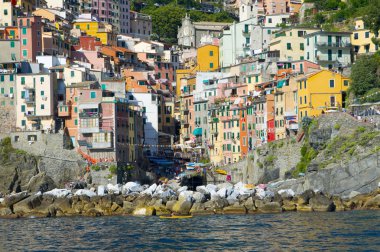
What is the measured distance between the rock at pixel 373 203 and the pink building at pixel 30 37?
45.1 m

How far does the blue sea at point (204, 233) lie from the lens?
54312mm

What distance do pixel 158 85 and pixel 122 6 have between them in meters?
33.2

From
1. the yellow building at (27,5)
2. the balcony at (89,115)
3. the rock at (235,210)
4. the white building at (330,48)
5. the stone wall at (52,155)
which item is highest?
the yellow building at (27,5)

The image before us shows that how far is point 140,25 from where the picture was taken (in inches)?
6073

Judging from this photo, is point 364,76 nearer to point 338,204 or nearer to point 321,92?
point 321,92

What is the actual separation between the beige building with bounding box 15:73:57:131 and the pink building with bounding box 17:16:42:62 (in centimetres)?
762

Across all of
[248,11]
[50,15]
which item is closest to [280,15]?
[248,11]

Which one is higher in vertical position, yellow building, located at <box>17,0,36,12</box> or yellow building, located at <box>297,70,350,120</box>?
yellow building, located at <box>17,0,36,12</box>

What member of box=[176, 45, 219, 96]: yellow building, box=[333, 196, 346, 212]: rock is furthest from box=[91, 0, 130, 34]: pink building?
box=[333, 196, 346, 212]: rock

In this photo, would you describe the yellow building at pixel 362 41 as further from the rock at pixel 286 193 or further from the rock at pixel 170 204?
the rock at pixel 170 204

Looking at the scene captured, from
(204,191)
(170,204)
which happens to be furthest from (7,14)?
(170,204)

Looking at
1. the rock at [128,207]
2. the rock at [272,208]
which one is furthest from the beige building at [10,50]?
the rock at [272,208]

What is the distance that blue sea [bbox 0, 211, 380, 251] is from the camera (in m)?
54.3

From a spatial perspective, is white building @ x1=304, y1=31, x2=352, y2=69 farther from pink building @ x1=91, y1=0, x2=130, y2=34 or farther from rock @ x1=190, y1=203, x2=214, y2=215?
pink building @ x1=91, y1=0, x2=130, y2=34
